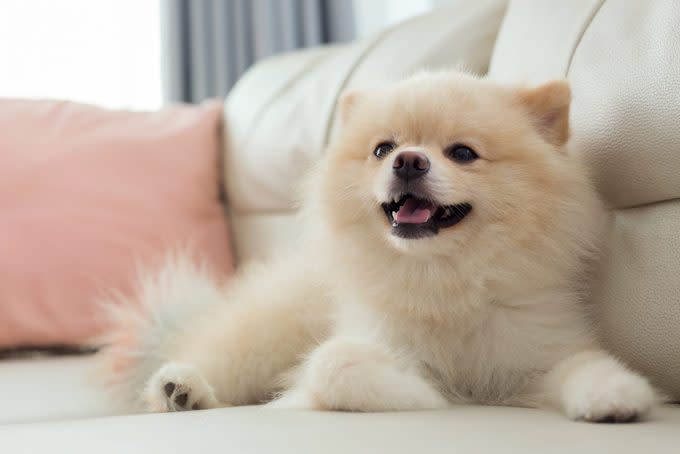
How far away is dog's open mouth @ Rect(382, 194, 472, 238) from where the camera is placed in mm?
1298

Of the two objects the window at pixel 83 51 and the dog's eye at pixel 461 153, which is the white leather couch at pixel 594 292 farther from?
the window at pixel 83 51

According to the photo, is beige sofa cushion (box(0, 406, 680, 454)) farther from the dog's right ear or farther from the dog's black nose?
the dog's right ear

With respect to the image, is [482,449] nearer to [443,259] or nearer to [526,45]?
[443,259]

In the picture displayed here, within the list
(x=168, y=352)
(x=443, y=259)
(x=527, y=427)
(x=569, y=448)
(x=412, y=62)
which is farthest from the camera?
(x=412, y=62)

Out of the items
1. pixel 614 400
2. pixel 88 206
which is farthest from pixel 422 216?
pixel 88 206

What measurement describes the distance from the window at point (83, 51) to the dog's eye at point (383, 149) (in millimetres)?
2244

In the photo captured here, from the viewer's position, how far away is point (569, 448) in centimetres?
92

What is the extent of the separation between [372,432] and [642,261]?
0.54 meters

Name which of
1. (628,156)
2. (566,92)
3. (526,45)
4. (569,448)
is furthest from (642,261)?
(526,45)

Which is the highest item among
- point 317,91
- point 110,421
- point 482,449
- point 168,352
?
point 317,91

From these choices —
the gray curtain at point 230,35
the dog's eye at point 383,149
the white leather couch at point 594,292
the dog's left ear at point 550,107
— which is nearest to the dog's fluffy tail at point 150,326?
the white leather couch at point 594,292

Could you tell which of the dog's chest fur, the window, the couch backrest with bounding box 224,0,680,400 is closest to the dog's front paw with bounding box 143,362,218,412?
the dog's chest fur

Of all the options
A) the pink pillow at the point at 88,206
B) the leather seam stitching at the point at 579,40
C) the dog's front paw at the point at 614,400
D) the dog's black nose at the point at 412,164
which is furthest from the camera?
the pink pillow at the point at 88,206

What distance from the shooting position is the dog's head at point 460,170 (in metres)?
1.29
